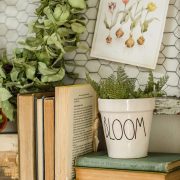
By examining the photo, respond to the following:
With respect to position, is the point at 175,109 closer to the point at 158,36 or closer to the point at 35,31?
the point at 158,36

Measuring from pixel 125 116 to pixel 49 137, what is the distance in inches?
6.1

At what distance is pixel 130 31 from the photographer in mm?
1096

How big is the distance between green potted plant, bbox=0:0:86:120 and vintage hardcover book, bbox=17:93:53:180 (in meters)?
0.07

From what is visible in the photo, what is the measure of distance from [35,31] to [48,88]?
0.13 m

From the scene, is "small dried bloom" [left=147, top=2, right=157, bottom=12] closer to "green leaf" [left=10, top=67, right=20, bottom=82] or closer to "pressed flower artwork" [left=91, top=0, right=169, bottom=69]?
"pressed flower artwork" [left=91, top=0, right=169, bottom=69]

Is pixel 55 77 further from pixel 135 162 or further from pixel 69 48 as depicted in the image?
pixel 135 162

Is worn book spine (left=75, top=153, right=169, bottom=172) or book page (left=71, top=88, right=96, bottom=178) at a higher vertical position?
book page (left=71, top=88, right=96, bottom=178)

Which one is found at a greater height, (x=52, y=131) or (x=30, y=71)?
(x=30, y=71)

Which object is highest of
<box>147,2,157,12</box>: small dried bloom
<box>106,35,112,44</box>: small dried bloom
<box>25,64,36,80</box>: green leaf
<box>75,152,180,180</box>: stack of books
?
<box>147,2,157,12</box>: small dried bloom

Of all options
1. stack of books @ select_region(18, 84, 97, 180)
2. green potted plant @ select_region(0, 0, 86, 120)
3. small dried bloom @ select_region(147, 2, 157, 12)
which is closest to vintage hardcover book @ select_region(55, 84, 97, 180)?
stack of books @ select_region(18, 84, 97, 180)

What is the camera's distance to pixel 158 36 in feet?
3.49

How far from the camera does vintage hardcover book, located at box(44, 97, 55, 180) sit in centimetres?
98

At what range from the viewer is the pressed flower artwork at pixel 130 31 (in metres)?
1.07

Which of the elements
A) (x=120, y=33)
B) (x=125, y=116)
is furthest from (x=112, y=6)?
(x=125, y=116)
